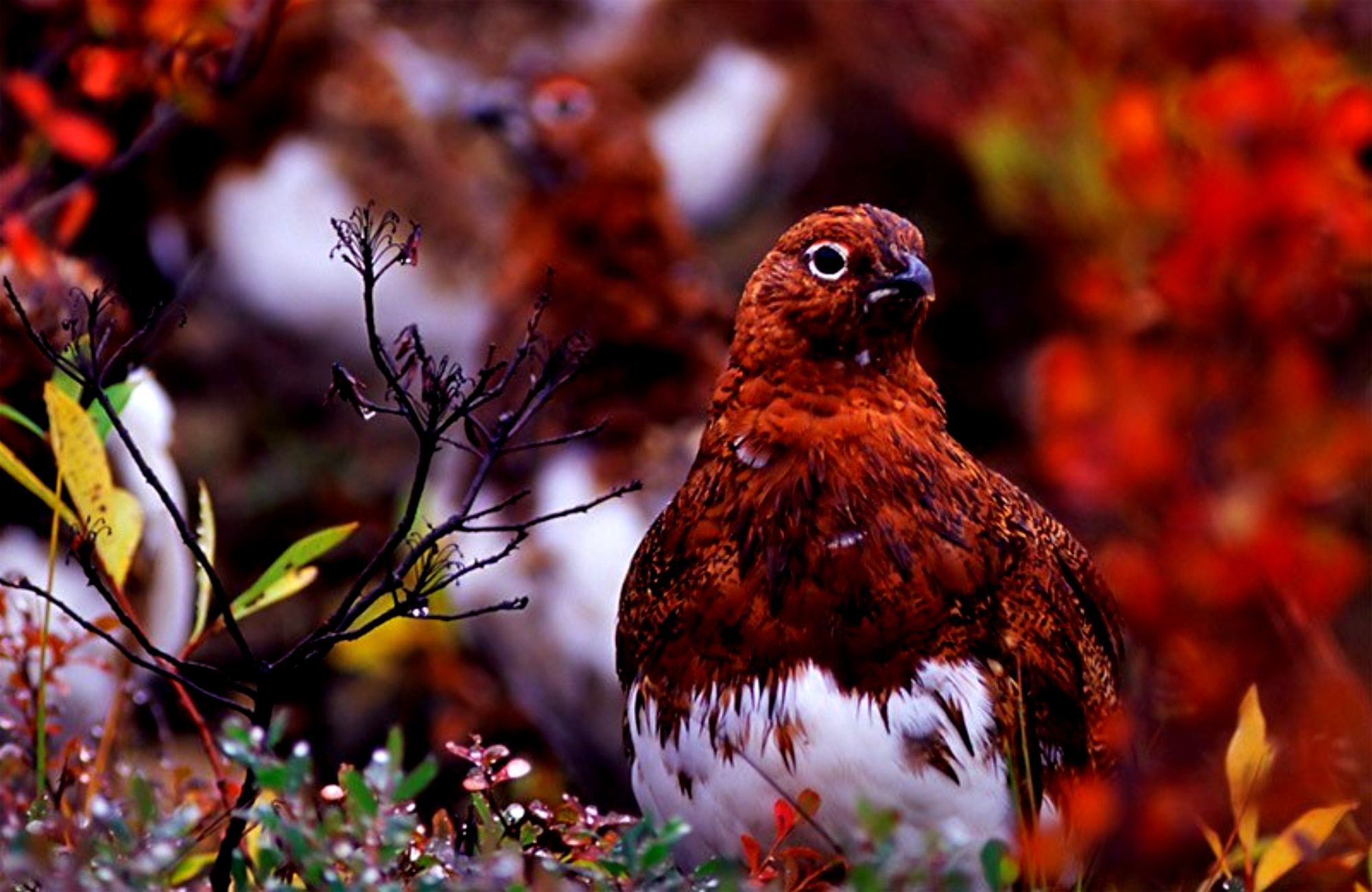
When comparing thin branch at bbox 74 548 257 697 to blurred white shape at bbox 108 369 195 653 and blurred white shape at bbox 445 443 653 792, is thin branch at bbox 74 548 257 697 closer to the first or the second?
blurred white shape at bbox 108 369 195 653

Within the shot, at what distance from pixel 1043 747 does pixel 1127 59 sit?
9.82 feet

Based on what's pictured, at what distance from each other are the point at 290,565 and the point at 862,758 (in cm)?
59

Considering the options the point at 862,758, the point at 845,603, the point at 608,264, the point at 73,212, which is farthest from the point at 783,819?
the point at 608,264

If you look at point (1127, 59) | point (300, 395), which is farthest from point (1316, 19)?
point (300, 395)

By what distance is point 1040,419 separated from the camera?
14.5ft

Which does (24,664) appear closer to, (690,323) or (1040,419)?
(690,323)

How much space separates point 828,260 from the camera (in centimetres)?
203

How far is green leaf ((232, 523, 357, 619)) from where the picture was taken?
2.03m

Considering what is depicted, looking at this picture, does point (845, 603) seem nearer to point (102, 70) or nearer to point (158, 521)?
point (102, 70)

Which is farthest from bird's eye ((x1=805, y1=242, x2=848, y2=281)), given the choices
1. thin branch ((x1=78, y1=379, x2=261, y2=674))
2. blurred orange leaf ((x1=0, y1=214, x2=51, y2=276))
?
blurred orange leaf ((x1=0, y1=214, x2=51, y2=276))

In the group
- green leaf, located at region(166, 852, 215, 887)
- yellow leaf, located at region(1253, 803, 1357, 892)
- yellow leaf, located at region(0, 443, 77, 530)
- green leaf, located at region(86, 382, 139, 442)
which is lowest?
A: yellow leaf, located at region(1253, 803, 1357, 892)

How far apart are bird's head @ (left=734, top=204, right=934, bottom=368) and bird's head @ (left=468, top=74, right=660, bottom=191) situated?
2.20 meters

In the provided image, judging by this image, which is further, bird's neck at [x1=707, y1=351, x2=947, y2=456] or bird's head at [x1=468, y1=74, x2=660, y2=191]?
bird's head at [x1=468, y1=74, x2=660, y2=191]

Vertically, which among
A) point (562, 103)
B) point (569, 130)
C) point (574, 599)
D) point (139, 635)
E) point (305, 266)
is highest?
point (305, 266)
